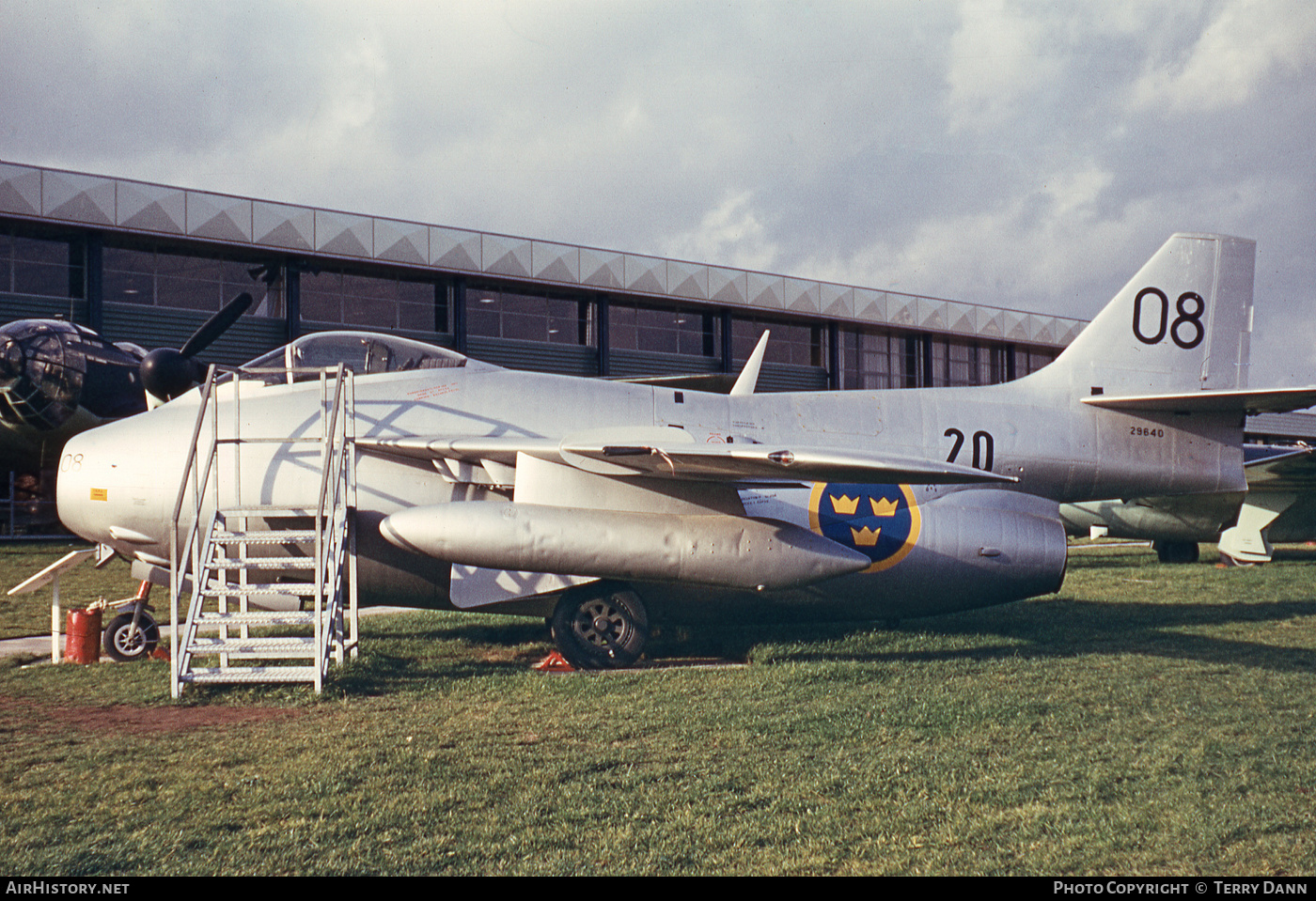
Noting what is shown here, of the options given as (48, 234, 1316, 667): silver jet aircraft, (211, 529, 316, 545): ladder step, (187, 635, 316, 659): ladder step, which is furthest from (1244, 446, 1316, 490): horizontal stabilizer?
(187, 635, 316, 659): ladder step

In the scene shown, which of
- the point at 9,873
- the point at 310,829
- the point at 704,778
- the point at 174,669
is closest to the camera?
the point at 9,873

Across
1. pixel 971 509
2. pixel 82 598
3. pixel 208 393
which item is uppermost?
pixel 208 393

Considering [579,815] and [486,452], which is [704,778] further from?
[486,452]

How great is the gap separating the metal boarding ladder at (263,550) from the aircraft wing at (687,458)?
602 mm

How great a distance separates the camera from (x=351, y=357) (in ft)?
29.7

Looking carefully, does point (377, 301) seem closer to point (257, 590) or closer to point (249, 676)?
point (257, 590)

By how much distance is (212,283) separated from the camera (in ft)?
96.1

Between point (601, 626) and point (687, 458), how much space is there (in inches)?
87.9

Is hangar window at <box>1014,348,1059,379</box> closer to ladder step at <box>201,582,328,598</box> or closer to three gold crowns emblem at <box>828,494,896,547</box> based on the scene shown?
three gold crowns emblem at <box>828,494,896,547</box>

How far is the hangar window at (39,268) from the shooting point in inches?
1028

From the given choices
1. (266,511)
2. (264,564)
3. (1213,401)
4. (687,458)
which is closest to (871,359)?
(1213,401)

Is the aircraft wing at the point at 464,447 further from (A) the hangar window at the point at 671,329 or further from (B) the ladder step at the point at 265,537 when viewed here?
(A) the hangar window at the point at 671,329
